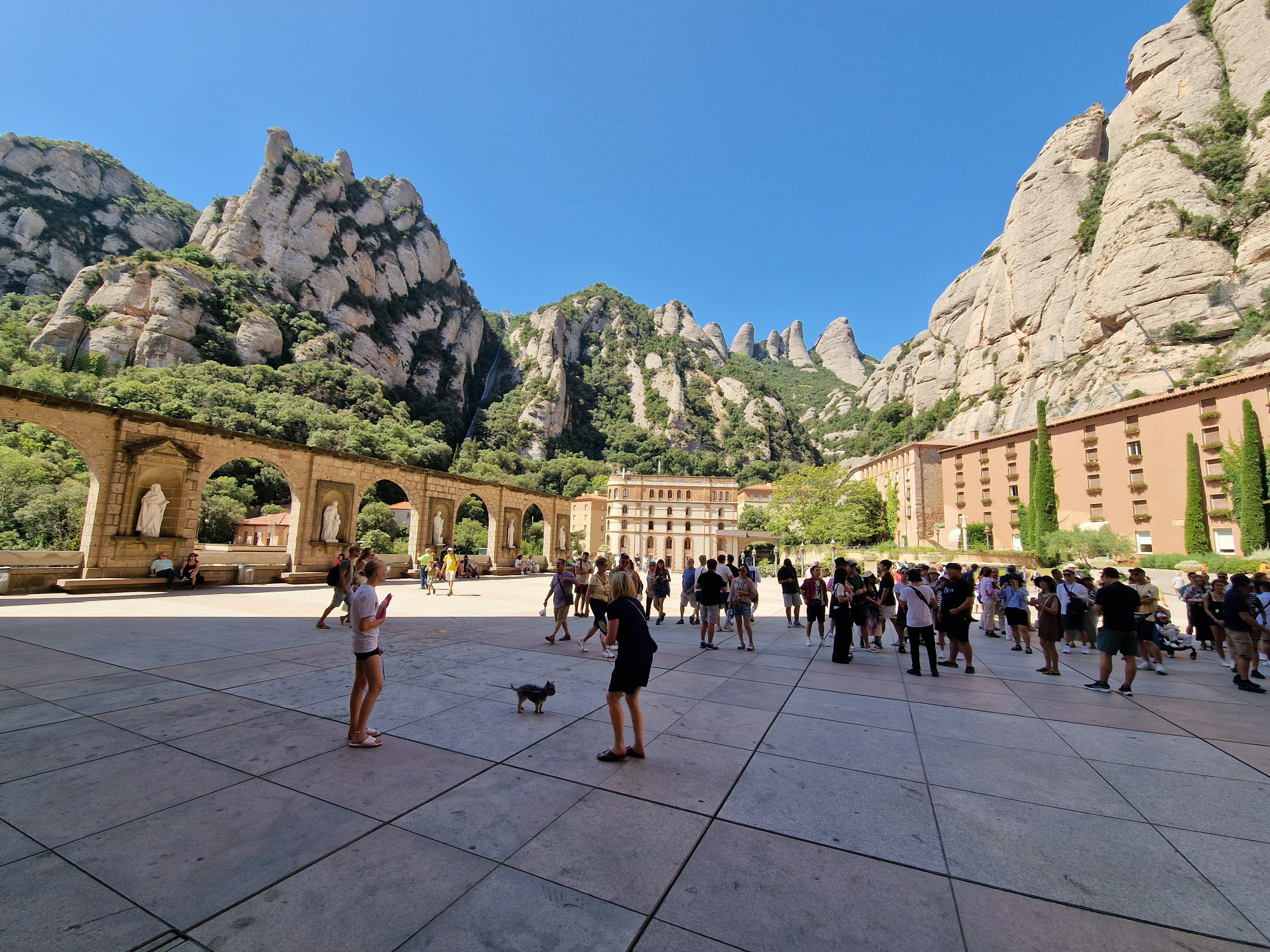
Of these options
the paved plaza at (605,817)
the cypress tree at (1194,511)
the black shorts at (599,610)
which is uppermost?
the cypress tree at (1194,511)

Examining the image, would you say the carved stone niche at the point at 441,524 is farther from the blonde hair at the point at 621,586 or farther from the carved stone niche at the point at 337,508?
the blonde hair at the point at 621,586

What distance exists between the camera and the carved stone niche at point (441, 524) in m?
23.5

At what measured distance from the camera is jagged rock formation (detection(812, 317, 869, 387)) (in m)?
164

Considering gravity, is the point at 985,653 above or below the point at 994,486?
below

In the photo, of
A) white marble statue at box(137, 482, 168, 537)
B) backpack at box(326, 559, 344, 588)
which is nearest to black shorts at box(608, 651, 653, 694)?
backpack at box(326, 559, 344, 588)

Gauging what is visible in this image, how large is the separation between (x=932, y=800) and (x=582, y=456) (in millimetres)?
102281

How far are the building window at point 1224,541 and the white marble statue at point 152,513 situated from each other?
5175 centimetres

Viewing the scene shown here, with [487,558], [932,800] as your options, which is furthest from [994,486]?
[932,800]

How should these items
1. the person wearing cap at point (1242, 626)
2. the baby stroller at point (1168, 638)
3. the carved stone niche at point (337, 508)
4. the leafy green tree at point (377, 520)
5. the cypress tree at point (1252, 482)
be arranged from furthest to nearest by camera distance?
1. the leafy green tree at point (377, 520)
2. the cypress tree at point (1252, 482)
3. the carved stone niche at point (337, 508)
4. the baby stroller at point (1168, 638)
5. the person wearing cap at point (1242, 626)

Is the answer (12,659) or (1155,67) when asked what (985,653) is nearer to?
(12,659)

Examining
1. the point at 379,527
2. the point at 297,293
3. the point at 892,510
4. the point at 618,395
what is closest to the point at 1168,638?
the point at 379,527

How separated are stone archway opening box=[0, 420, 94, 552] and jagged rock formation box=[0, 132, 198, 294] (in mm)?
57889

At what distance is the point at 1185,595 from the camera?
12.2 m

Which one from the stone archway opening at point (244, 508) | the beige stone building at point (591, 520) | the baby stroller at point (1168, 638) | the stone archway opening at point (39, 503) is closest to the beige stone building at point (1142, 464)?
the baby stroller at point (1168, 638)
